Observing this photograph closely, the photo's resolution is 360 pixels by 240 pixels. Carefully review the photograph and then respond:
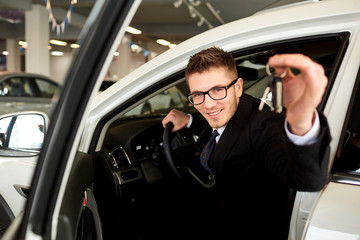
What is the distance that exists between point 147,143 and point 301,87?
143 cm

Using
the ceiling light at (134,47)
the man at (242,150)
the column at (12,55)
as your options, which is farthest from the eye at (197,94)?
the column at (12,55)

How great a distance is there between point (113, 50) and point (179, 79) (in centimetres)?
77

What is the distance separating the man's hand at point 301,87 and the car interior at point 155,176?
0.77m

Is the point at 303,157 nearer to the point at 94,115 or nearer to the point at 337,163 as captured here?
the point at 337,163

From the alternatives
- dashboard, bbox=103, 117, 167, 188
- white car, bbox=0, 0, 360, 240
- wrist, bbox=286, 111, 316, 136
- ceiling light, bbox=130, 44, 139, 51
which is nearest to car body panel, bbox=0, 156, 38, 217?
white car, bbox=0, 0, 360, 240

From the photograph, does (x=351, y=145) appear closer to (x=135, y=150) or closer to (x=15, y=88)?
(x=135, y=150)

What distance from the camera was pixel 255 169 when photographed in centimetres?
128

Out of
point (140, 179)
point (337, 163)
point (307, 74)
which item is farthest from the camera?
point (140, 179)

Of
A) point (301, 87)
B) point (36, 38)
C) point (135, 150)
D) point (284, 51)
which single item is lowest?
point (135, 150)

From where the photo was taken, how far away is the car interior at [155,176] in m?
1.60

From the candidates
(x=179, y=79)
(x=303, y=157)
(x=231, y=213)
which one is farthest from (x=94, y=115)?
(x=303, y=157)

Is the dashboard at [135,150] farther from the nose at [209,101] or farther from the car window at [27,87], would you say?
the car window at [27,87]

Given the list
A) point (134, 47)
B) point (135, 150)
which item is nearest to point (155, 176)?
point (135, 150)

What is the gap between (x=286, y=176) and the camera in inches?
37.9
